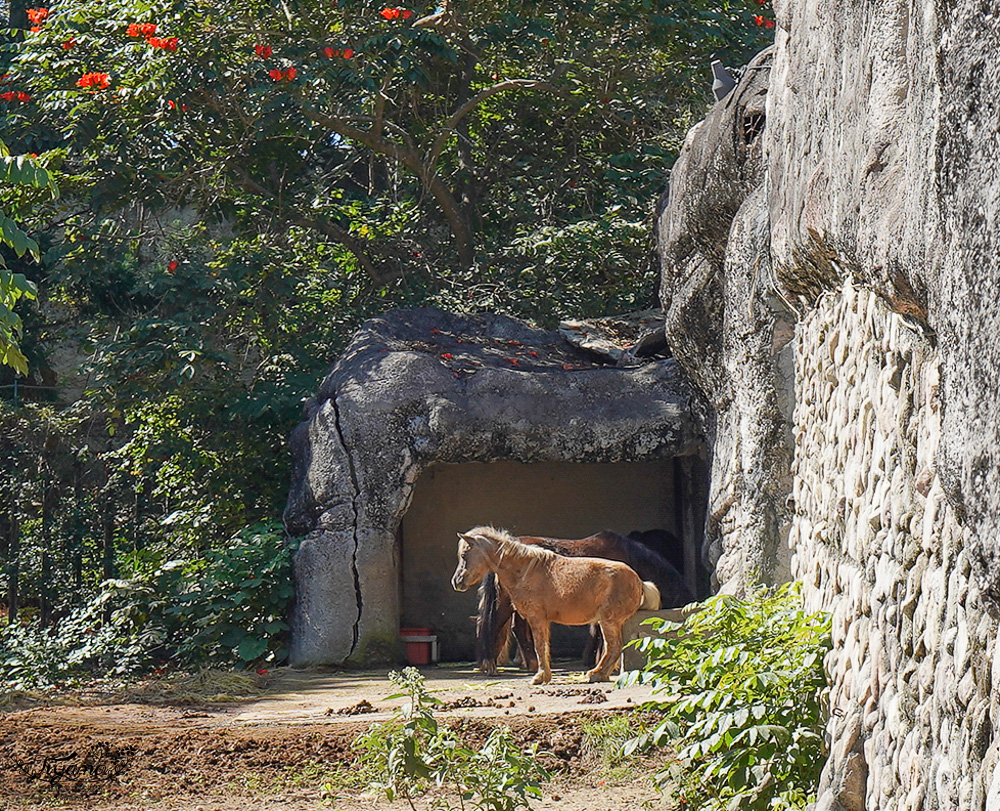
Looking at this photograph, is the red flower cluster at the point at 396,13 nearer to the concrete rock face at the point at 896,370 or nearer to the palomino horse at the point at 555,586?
the palomino horse at the point at 555,586

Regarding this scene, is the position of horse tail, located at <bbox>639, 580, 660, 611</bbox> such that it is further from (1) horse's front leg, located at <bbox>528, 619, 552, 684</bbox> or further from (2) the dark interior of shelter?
(2) the dark interior of shelter

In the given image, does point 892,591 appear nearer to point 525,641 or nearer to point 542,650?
point 542,650

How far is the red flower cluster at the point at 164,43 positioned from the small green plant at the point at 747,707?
7.29 m

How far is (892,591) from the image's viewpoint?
3189 mm

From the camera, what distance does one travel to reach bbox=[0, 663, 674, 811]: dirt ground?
A: 5371mm

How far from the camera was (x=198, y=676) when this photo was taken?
877 cm

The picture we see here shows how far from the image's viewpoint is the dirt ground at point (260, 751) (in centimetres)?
537

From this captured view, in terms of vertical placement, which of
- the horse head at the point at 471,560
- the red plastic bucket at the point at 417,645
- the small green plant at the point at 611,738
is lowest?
the red plastic bucket at the point at 417,645

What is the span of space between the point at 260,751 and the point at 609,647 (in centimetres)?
273

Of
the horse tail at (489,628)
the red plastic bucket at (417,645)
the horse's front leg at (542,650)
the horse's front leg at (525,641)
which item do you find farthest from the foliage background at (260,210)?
the horse's front leg at (542,650)

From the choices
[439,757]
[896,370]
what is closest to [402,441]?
[439,757]

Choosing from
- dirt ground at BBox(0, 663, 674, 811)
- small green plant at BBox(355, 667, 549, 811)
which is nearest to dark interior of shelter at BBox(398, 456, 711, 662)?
dirt ground at BBox(0, 663, 674, 811)

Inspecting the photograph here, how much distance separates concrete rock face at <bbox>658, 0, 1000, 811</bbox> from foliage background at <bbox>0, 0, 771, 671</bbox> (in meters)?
5.65

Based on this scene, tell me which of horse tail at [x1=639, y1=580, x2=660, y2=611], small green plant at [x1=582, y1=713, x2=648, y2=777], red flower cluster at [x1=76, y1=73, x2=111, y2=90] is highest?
red flower cluster at [x1=76, y1=73, x2=111, y2=90]
